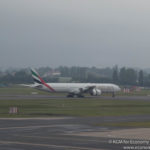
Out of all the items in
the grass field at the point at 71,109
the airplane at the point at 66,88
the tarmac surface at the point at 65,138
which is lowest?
the tarmac surface at the point at 65,138

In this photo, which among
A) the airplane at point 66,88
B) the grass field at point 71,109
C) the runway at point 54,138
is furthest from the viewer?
the airplane at point 66,88

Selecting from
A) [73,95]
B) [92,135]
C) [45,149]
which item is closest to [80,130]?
[92,135]

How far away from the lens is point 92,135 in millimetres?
29656

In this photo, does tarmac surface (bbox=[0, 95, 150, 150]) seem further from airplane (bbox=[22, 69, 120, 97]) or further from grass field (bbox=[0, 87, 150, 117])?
airplane (bbox=[22, 69, 120, 97])

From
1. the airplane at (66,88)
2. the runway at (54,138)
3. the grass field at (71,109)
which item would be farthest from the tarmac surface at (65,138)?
the airplane at (66,88)

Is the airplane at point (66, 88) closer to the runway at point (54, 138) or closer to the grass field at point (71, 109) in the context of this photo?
the grass field at point (71, 109)

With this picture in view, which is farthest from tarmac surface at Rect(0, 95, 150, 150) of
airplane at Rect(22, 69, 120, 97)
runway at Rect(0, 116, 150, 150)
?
airplane at Rect(22, 69, 120, 97)

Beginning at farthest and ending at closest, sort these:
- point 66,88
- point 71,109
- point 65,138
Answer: point 66,88 → point 71,109 → point 65,138

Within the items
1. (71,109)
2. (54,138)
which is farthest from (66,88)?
(54,138)

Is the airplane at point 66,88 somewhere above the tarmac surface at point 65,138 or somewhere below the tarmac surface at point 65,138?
above

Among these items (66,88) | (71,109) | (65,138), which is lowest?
(65,138)

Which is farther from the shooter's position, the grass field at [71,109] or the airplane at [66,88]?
the airplane at [66,88]

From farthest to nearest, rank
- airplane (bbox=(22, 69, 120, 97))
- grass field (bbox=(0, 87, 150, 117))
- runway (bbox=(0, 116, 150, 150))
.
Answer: airplane (bbox=(22, 69, 120, 97)) < grass field (bbox=(0, 87, 150, 117)) < runway (bbox=(0, 116, 150, 150))

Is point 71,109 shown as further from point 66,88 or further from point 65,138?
point 66,88
